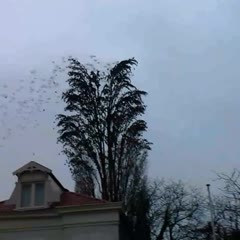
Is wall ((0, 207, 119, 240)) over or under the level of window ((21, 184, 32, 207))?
under

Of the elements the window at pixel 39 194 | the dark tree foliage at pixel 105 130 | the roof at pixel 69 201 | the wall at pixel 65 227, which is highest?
the dark tree foliage at pixel 105 130

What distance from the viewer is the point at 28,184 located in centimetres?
2539

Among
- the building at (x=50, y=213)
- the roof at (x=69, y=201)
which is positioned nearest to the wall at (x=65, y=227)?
the building at (x=50, y=213)

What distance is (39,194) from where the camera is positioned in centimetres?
2533

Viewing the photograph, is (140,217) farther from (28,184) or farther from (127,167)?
(28,184)

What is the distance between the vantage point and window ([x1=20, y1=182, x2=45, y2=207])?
82.2 feet

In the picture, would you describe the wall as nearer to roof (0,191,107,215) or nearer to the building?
the building

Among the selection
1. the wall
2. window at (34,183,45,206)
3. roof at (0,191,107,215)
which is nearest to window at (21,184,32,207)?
window at (34,183,45,206)

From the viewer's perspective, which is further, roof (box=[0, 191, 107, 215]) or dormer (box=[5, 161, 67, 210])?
dormer (box=[5, 161, 67, 210])

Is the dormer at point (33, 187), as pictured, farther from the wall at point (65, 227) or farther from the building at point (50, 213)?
the wall at point (65, 227)

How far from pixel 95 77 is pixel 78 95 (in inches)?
71.4

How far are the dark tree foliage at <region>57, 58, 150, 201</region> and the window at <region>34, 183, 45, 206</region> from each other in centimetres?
807

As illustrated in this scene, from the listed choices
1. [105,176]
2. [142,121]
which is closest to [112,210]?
[105,176]

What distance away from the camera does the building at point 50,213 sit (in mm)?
23438
